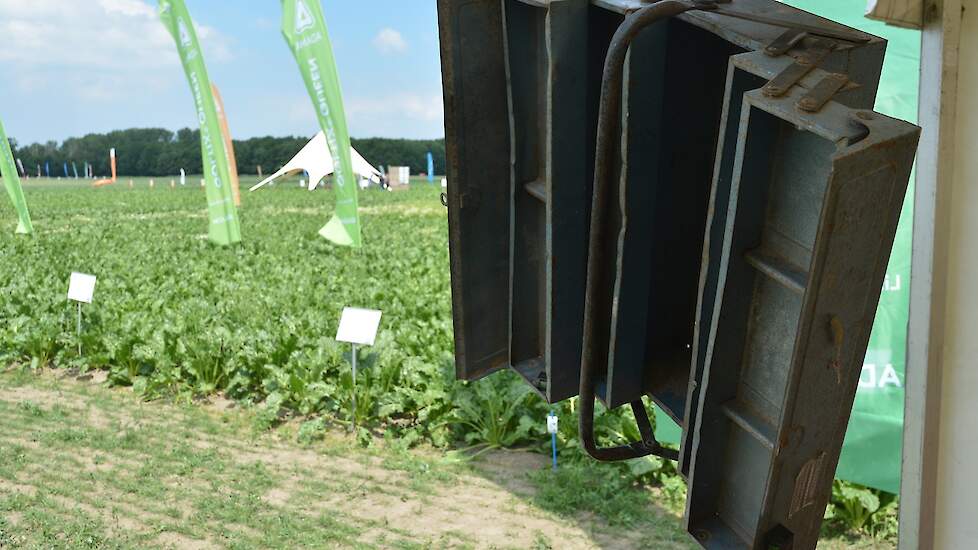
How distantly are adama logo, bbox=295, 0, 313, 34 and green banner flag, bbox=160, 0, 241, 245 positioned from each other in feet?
7.31

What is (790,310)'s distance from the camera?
75.0 inches

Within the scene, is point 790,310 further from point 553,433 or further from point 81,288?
point 81,288

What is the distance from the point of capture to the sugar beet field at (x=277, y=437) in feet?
19.0

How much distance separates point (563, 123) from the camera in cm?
235

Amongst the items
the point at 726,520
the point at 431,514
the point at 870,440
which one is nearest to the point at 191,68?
the point at 431,514

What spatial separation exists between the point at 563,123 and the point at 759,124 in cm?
63

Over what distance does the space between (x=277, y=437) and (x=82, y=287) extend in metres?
3.36

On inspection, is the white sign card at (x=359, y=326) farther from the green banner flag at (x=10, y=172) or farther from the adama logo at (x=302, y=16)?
the green banner flag at (x=10, y=172)

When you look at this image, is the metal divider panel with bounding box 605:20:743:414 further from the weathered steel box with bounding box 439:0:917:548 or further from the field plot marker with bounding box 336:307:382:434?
the field plot marker with bounding box 336:307:382:434

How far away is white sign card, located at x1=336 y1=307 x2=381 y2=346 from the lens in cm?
738

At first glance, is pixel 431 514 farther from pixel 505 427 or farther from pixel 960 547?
pixel 960 547

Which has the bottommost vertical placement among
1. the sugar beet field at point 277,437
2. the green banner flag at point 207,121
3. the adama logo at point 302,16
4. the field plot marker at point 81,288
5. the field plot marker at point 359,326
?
the sugar beet field at point 277,437

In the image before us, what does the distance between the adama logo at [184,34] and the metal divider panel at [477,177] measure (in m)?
11.1

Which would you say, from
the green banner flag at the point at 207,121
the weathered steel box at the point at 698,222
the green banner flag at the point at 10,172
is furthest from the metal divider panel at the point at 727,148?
the green banner flag at the point at 10,172
